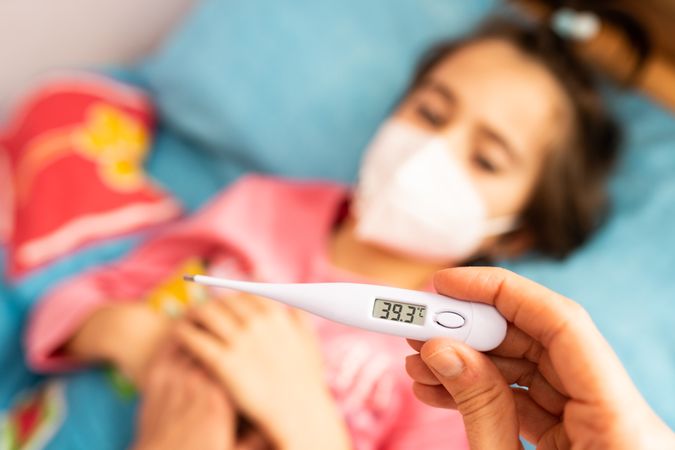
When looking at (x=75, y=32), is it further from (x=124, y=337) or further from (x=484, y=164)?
(x=484, y=164)

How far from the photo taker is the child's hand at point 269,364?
707 millimetres

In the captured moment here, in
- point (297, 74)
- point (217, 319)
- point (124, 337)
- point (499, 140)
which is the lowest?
point (124, 337)

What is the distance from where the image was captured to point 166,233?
3.38 ft

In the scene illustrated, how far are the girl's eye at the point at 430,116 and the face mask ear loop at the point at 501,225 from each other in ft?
0.53

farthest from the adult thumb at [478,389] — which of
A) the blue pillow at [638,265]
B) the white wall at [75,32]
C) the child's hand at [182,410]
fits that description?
the white wall at [75,32]

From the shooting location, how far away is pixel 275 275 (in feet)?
3.04

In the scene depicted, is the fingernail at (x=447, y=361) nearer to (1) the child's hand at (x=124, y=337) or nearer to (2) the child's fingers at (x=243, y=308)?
(2) the child's fingers at (x=243, y=308)

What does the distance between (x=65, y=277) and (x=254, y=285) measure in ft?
2.10

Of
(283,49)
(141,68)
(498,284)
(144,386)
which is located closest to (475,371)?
(498,284)

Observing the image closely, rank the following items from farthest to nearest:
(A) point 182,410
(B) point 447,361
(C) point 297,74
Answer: (C) point 297,74 → (A) point 182,410 → (B) point 447,361

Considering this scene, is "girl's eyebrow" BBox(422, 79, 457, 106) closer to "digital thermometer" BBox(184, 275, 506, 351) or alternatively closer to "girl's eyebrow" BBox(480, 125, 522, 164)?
"girl's eyebrow" BBox(480, 125, 522, 164)

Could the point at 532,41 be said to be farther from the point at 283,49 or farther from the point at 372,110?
the point at 283,49

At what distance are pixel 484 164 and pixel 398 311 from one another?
49 cm

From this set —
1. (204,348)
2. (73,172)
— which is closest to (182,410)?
(204,348)
